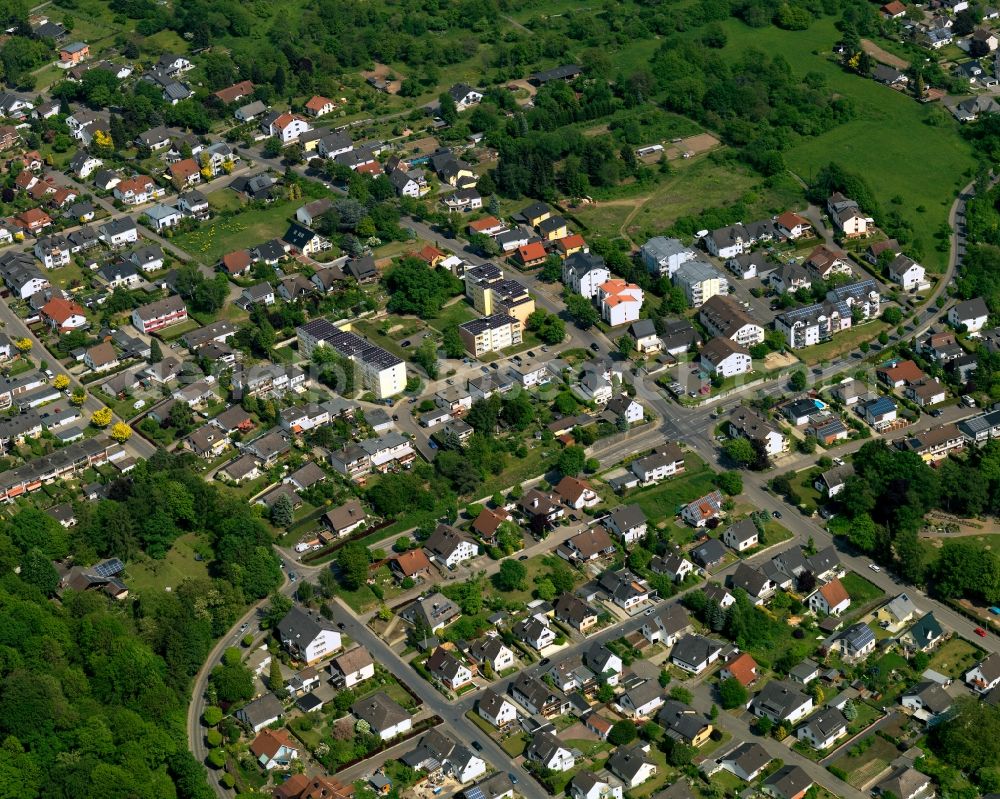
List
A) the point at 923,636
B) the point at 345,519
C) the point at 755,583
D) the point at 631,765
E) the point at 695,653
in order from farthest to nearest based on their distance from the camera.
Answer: the point at 345,519
the point at 755,583
the point at 923,636
the point at 695,653
the point at 631,765

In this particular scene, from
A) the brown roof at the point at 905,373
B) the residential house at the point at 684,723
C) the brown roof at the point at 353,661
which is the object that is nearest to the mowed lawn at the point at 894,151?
the brown roof at the point at 905,373

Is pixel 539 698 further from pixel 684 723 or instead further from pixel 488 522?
pixel 488 522

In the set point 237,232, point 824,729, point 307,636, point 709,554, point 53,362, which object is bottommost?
point 53,362

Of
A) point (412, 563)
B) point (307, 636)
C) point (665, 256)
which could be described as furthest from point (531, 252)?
point (307, 636)

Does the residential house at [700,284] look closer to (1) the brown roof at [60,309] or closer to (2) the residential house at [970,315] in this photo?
(2) the residential house at [970,315]

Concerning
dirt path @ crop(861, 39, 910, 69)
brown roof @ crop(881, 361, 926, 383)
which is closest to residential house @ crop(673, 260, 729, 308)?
brown roof @ crop(881, 361, 926, 383)

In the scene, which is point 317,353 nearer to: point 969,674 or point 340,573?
point 340,573
